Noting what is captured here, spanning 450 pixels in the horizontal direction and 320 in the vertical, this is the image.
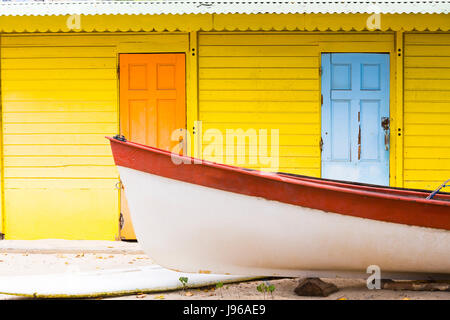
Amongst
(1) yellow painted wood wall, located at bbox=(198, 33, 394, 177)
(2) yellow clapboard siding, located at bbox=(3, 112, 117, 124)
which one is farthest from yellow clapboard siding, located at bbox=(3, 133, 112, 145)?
(1) yellow painted wood wall, located at bbox=(198, 33, 394, 177)

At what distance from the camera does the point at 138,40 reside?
24.3ft

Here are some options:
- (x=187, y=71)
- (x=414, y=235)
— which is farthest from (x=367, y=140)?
(x=414, y=235)

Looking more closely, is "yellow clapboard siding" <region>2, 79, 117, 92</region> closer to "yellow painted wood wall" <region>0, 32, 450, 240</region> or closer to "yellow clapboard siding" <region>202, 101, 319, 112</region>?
"yellow painted wood wall" <region>0, 32, 450, 240</region>

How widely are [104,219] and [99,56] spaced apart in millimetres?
2074

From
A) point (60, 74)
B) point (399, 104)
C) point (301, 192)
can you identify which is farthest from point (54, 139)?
point (399, 104)

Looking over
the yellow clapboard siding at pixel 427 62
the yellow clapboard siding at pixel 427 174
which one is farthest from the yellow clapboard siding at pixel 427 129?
the yellow clapboard siding at pixel 427 62

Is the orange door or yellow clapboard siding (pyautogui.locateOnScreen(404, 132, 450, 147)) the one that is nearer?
yellow clapboard siding (pyautogui.locateOnScreen(404, 132, 450, 147))

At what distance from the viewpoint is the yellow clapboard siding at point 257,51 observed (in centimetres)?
736

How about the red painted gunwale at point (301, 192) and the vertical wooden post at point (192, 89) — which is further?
the vertical wooden post at point (192, 89)

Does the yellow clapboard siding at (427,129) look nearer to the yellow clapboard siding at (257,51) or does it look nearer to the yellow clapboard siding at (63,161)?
the yellow clapboard siding at (257,51)

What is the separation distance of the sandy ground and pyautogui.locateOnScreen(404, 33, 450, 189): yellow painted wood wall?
2396 millimetres

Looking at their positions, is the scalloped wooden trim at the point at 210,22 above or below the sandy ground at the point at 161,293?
above

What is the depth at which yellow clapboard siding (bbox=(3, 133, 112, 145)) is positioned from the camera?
747 cm

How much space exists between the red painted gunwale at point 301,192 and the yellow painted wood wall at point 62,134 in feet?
9.98
